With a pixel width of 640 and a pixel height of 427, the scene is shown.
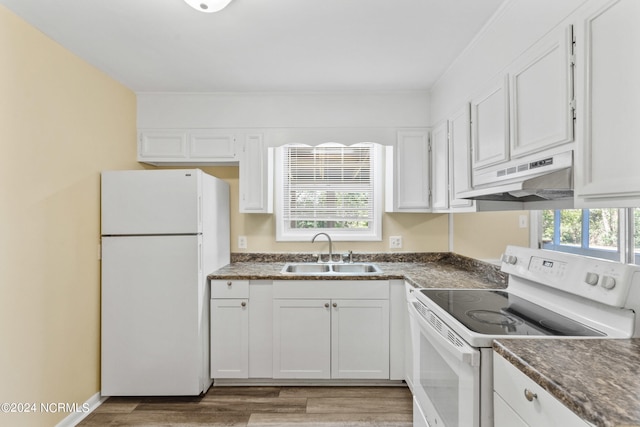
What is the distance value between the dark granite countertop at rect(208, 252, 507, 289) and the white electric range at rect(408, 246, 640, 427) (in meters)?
0.33

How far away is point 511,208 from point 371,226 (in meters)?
1.31

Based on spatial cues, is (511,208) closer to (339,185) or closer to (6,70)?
(339,185)

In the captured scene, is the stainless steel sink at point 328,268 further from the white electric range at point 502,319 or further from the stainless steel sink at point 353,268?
the white electric range at point 502,319

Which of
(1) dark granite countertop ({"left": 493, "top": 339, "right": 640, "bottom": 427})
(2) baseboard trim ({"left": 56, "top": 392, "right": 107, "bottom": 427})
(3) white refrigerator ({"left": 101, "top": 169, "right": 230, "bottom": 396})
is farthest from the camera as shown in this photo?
(3) white refrigerator ({"left": 101, "top": 169, "right": 230, "bottom": 396})

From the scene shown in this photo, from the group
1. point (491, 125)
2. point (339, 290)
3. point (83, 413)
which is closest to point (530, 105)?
point (491, 125)

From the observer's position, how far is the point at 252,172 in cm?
274

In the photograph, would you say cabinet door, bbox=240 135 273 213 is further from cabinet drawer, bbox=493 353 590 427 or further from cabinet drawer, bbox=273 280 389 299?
cabinet drawer, bbox=493 353 590 427

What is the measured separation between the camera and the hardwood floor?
204 centimetres

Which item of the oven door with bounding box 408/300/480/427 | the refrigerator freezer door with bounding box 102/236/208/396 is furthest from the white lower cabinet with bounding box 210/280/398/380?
the oven door with bounding box 408/300/480/427

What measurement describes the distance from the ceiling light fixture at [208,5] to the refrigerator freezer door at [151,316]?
4.52 feet

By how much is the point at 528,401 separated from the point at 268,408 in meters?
1.76

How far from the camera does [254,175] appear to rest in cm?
274

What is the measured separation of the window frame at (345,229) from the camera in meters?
3.02

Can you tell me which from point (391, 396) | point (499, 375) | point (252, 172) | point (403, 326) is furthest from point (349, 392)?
point (252, 172)
